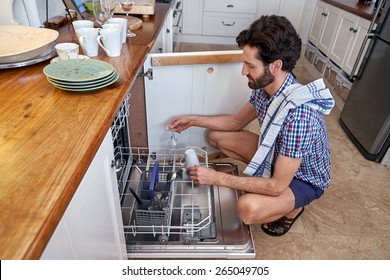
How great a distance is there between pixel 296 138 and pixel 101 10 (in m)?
1.00

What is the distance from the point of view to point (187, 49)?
153 inches

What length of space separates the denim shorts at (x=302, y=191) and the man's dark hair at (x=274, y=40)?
512mm

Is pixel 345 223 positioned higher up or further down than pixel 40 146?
further down

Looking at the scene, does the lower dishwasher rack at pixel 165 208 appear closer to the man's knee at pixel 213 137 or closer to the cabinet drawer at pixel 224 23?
the man's knee at pixel 213 137

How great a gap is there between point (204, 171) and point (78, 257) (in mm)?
675

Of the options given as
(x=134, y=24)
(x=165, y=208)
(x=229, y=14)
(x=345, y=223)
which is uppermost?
(x=134, y=24)

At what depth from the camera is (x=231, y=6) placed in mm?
3791

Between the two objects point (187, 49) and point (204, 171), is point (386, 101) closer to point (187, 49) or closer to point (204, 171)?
point (204, 171)

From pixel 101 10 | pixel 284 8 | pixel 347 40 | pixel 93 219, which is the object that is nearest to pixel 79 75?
pixel 93 219

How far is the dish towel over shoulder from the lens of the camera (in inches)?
40.5

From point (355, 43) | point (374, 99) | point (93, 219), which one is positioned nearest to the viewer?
point (93, 219)

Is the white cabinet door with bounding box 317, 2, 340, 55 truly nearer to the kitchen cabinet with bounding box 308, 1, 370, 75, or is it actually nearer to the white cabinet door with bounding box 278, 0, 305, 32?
the kitchen cabinet with bounding box 308, 1, 370, 75

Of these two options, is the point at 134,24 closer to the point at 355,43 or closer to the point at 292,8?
the point at 355,43
